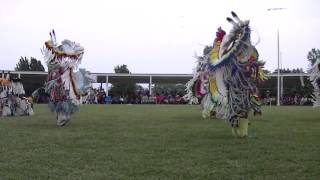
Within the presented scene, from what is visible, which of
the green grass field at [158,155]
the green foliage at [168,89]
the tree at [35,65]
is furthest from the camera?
the tree at [35,65]

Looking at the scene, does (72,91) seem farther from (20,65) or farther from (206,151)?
(20,65)

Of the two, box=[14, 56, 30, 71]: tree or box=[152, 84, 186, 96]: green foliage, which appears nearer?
box=[152, 84, 186, 96]: green foliage

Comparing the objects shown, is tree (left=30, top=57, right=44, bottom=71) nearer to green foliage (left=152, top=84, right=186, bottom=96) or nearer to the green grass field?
green foliage (left=152, top=84, right=186, bottom=96)

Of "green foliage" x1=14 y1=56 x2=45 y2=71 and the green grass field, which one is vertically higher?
"green foliage" x1=14 y1=56 x2=45 y2=71

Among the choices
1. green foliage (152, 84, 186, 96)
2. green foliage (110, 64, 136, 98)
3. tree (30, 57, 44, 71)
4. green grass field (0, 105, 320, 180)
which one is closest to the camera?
green grass field (0, 105, 320, 180)

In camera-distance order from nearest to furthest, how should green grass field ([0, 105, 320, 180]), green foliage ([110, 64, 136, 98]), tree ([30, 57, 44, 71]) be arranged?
green grass field ([0, 105, 320, 180])
green foliage ([110, 64, 136, 98])
tree ([30, 57, 44, 71])

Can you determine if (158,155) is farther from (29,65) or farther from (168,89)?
(168,89)

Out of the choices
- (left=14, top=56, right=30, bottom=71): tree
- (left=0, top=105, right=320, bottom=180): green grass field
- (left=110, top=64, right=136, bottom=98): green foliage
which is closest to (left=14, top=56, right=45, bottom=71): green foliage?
(left=14, top=56, right=30, bottom=71): tree

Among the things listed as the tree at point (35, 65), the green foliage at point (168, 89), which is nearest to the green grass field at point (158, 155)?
the green foliage at point (168, 89)

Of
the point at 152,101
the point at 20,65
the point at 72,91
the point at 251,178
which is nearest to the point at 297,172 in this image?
the point at 251,178

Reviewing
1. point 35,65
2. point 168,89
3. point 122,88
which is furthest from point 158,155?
point 168,89

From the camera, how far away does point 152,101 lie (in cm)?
6053

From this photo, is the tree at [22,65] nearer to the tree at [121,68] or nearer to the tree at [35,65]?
the tree at [35,65]

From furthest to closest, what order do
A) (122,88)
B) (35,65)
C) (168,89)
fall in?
(168,89) < (35,65) < (122,88)
